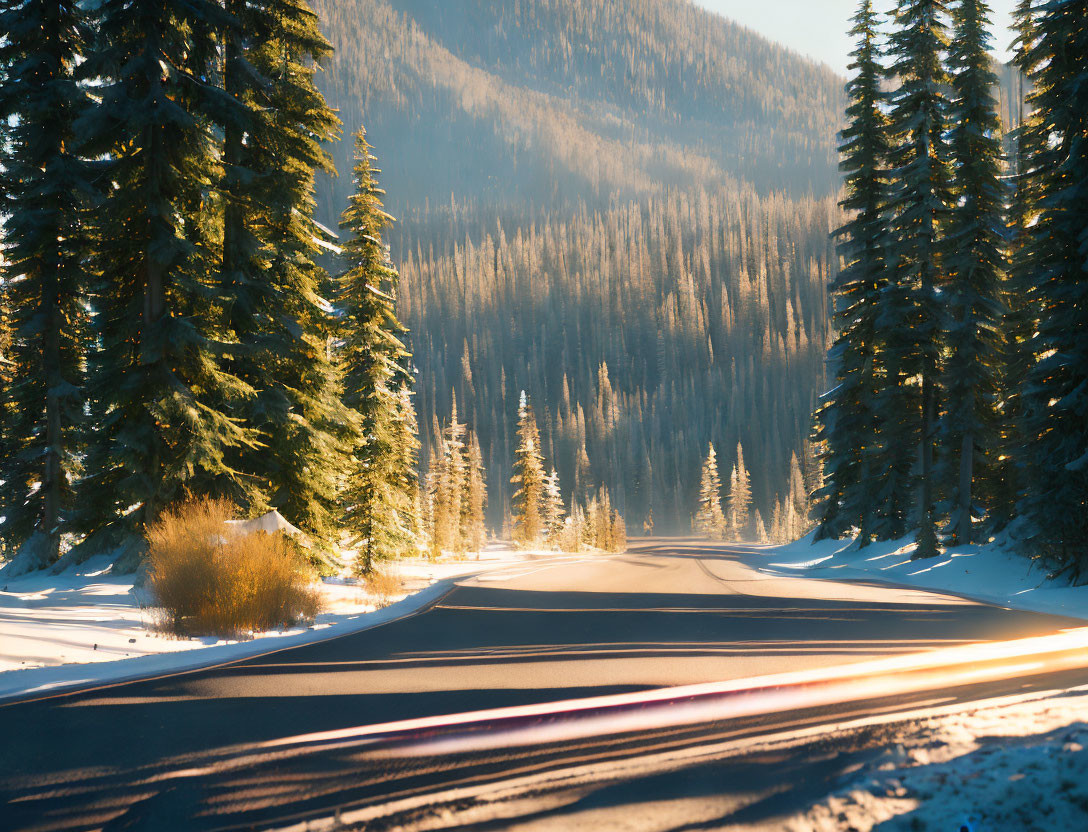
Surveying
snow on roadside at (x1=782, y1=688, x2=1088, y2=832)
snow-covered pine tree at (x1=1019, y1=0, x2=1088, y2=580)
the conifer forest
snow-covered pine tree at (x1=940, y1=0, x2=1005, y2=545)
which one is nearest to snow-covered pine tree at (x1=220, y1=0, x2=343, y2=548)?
the conifer forest

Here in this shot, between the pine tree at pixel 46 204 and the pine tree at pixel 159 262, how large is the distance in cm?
172

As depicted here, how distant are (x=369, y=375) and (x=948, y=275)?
69.4 feet

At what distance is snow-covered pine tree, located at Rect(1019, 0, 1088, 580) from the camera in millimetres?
14234

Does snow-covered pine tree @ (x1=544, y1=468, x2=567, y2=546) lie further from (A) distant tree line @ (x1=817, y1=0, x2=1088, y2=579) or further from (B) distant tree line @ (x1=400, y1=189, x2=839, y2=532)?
(B) distant tree line @ (x1=400, y1=189, x2=839, y2=532)

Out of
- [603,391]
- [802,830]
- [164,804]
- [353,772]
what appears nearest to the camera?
[802,830]

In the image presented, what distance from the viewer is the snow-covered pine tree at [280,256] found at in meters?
16.6

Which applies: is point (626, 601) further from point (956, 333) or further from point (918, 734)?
point (956, 333)

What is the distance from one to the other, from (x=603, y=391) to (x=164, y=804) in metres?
168

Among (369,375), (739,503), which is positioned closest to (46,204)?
(369,375)

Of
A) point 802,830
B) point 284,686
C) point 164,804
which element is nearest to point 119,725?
point 284,686

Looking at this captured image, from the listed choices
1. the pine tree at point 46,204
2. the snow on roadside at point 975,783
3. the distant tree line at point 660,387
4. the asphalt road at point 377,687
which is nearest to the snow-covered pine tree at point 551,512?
the pine tree at point 46,204

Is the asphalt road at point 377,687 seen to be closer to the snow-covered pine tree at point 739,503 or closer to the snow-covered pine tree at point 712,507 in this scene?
the snow-covered pine tree at point 712,507

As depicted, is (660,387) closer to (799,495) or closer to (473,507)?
(799,495)

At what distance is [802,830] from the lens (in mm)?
3451
